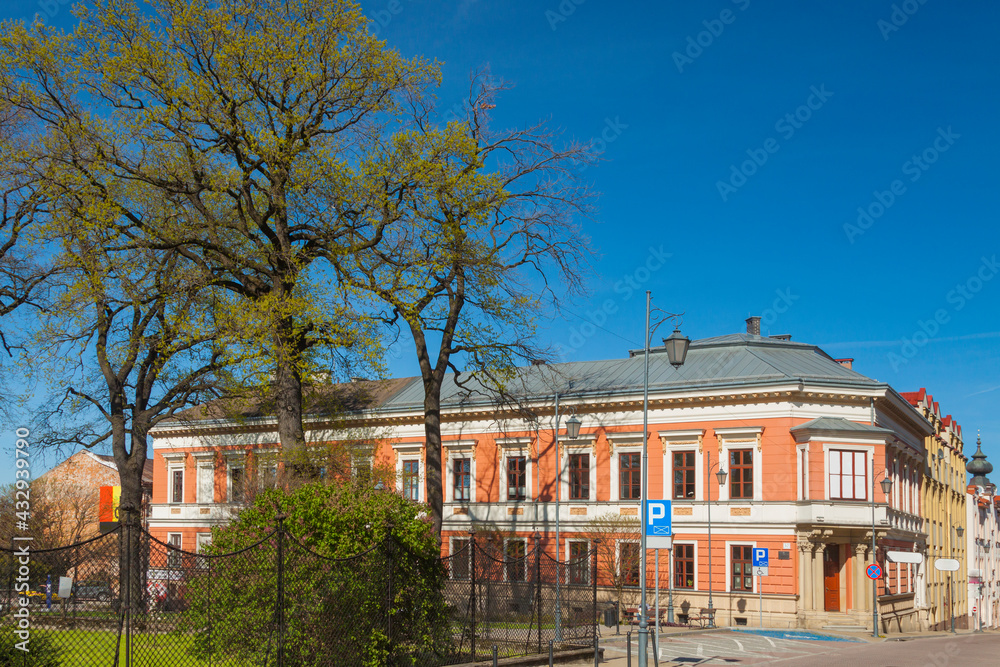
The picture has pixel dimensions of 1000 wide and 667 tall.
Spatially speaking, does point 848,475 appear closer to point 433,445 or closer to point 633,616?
point 633,616

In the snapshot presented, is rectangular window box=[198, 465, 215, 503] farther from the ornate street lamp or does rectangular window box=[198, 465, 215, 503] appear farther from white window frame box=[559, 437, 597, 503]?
the ornate street lamp

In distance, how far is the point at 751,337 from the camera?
47.5 m

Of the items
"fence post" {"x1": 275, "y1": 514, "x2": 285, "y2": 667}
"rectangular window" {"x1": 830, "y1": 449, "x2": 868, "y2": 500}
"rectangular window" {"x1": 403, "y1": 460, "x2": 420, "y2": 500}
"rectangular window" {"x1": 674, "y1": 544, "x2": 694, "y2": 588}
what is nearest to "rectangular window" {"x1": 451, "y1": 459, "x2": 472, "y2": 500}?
"rectangular window" {"x1": 403, "y1": 460, "x2": 420, "y2": 500}

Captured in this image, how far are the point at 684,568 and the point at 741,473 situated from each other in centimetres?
478

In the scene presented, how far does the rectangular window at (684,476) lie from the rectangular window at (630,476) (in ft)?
5.77

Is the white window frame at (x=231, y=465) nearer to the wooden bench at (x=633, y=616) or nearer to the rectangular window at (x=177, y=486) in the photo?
the rectangular window at (x=177, y=486)

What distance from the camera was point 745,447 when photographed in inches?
1604

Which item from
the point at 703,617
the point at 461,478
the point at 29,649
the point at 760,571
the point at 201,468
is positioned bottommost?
the point at 703,617

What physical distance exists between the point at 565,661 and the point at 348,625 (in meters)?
6.94

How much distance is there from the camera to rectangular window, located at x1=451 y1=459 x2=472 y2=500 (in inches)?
1890

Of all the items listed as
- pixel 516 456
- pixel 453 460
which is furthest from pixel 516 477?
pixel 453 460

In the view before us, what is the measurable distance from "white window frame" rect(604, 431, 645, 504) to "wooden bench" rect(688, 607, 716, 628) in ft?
18.6

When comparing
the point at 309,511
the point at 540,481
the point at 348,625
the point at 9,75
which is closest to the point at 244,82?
the point at 9,75

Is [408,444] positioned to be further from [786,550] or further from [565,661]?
[565,661]
